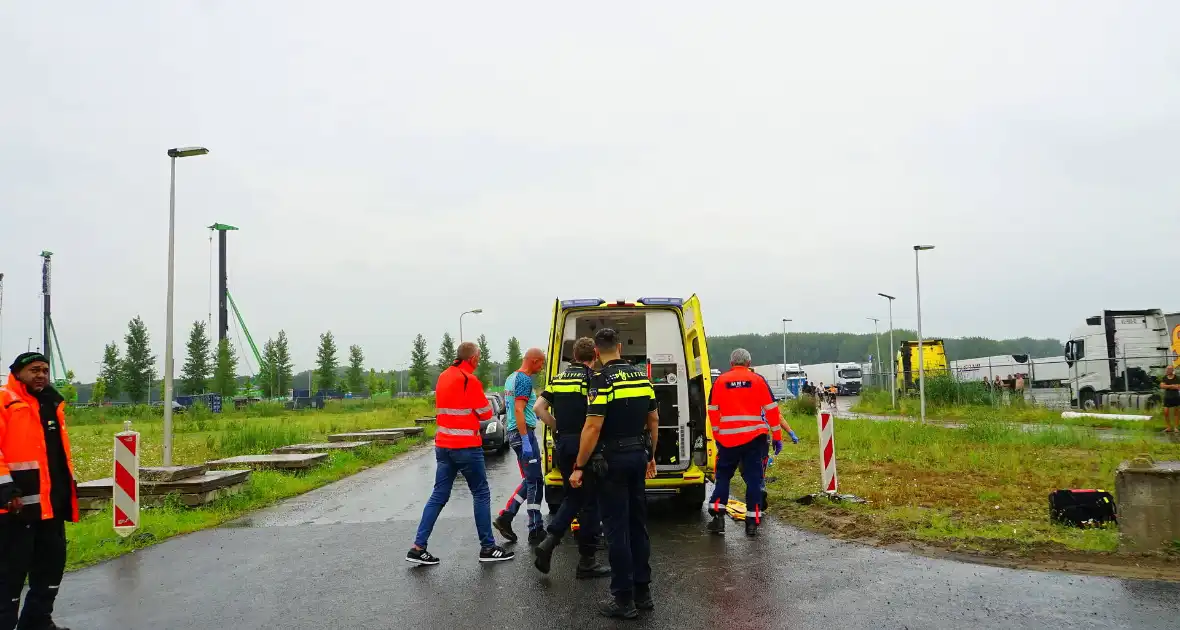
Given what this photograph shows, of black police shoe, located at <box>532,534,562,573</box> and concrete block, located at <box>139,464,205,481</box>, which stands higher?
concrete block, located at <box>139,464,205,481</box>

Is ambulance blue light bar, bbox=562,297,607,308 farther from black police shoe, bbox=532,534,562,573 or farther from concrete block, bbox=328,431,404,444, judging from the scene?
concrete block, bbox=328,431,404,444

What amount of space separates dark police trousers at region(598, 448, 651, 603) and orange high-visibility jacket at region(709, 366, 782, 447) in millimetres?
2698

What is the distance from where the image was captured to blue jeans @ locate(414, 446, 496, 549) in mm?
6824

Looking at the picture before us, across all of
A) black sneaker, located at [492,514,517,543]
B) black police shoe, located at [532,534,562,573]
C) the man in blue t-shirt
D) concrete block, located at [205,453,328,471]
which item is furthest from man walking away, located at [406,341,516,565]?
concrete block, located at [205,453,328,471]

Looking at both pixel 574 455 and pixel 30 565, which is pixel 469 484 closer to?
pixel 574 455

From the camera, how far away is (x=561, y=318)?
335 inches

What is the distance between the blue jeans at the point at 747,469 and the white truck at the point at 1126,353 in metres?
22.2

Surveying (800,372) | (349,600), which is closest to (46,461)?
(349,600)

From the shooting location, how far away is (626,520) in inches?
207

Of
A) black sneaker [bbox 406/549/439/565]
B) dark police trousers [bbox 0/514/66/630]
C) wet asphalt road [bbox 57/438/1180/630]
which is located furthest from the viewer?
black sneaker [bbox 406/549/439/565]

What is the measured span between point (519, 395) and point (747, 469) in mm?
2422

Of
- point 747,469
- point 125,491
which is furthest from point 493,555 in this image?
point 125,491

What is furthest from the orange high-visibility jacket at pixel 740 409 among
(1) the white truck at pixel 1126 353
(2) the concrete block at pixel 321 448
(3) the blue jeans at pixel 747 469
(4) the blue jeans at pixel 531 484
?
(1) the white truck at pixel 1126 353

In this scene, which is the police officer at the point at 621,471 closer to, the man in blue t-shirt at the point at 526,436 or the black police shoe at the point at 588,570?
the black police shoe at the point at 588,570
